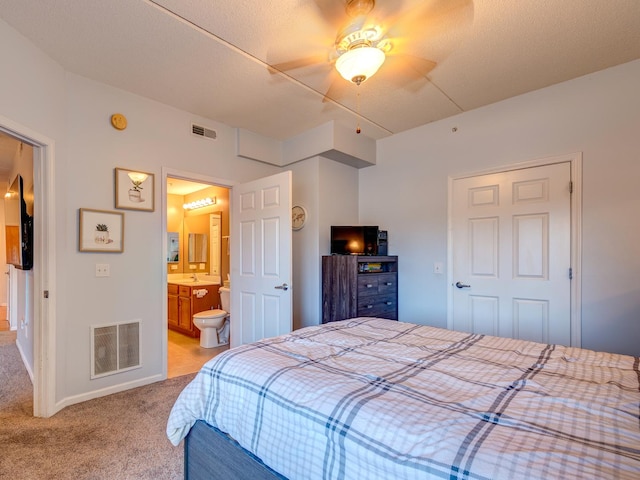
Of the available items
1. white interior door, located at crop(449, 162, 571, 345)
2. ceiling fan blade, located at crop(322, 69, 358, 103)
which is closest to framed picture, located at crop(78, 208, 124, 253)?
ceiling fan blade, located at crop(322, 69, 358, 103)

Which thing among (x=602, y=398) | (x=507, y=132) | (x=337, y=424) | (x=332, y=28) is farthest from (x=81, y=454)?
(x=507, y=132)

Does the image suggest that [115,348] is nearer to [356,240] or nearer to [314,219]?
[314,219]

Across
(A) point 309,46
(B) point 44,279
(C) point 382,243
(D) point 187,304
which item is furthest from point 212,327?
(A) point 309,46

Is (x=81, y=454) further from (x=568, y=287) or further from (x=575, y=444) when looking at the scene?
(x=568, y=287)

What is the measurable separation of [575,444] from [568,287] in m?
2.34

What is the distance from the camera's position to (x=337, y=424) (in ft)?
2.95

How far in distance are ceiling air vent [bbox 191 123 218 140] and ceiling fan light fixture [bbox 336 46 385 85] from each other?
6.11 feet

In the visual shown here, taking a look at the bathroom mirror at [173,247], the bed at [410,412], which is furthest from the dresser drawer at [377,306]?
the bathroom mirror at [173,247]

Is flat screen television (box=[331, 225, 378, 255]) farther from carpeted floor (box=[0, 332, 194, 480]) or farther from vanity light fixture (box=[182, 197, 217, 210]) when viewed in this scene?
vanity light fixture (box=[182, 197, 217, 210])

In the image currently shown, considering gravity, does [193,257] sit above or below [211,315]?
above

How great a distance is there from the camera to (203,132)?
127 inches

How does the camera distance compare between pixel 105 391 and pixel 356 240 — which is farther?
pixel 356 240

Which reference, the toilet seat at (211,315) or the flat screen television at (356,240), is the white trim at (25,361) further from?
the flat screen television at (356,240)

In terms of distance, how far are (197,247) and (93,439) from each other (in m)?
3.74
